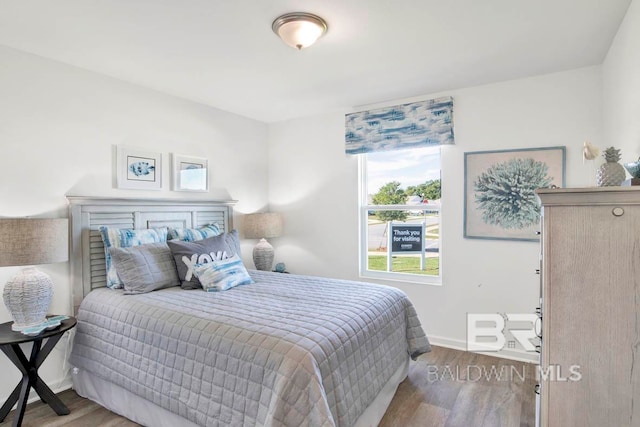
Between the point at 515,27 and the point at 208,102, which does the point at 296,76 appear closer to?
the point at 208,102

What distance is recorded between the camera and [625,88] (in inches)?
79.7

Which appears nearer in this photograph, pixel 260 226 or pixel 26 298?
pixel 26 298

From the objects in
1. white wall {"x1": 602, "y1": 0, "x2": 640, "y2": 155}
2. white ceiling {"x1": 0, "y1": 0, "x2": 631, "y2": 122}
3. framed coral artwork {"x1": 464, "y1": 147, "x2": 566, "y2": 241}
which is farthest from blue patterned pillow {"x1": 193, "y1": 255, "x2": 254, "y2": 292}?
white wall {"x1": 602, "y1": 0, "x2": 640, "y2": 155}

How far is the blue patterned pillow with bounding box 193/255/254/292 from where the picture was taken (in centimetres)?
261

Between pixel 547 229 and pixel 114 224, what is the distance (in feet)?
9.75

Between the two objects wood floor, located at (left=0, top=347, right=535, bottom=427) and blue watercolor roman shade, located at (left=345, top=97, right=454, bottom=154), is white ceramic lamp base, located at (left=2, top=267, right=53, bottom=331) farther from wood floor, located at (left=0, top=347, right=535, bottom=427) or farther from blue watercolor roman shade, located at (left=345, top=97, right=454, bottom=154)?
blue watercolor roman shade, located at (left=345, top=97, right=454, bottom=154)

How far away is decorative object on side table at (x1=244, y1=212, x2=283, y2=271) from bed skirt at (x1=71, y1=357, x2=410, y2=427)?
1.86m

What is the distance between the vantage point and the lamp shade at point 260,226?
12.7 feet

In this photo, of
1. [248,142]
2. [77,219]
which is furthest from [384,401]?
[248,142]

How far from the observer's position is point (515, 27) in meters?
2.09

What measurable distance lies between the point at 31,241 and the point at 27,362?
0.76 m

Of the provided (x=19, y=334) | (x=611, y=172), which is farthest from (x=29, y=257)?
(x=611, y=172)

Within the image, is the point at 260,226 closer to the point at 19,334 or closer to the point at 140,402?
the point at 140,402

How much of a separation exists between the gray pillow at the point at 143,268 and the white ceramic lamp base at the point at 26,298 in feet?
1.47
